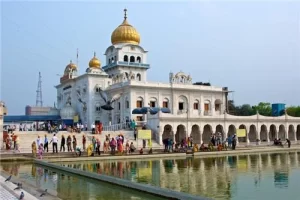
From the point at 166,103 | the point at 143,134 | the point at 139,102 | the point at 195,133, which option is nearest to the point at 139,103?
the point at 139,102

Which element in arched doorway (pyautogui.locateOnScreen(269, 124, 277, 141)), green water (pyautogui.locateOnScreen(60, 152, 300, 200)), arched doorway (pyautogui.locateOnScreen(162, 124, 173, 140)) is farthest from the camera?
arched doorway (pyautogui.locateOnScreen(269, 124, 277, 141))

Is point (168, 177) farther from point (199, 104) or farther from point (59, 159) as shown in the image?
point (199, 104)

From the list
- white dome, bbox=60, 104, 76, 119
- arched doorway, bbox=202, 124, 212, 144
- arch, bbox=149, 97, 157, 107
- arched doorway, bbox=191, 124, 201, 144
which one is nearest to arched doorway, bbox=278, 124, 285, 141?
arched doorway, bbox=202, 124, 212, 144

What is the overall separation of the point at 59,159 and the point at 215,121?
23.3 m

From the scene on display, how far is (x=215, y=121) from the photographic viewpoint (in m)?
41.9

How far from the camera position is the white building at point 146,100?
4141 cm

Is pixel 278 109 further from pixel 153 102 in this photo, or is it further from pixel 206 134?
pixel 153 102

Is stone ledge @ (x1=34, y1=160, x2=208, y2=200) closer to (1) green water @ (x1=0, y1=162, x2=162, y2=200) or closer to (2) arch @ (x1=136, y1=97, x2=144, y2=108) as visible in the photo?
(1) green water @ (x1=0, y1=162, x2=162, y2=200)

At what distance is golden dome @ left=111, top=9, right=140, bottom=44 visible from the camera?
176 feet

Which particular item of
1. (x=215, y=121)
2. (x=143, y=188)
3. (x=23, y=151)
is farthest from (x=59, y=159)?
(x=215, y=121)

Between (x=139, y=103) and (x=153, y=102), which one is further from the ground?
(x=153, y=102)

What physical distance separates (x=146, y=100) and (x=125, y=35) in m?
12.3

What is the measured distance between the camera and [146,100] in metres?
45.9

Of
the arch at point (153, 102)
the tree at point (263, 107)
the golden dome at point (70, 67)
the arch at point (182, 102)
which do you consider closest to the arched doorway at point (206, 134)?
the arch at point (182, 102)
